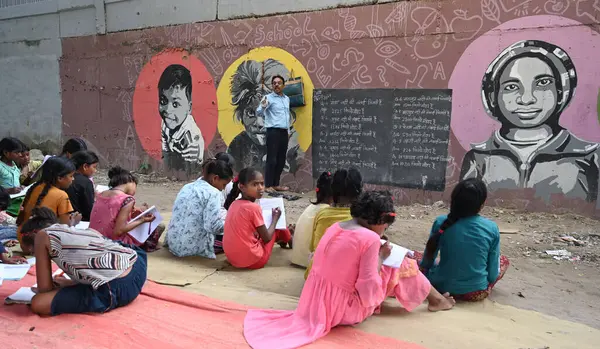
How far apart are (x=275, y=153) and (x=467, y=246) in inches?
185

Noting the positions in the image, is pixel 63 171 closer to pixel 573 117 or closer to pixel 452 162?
pixel 452 162

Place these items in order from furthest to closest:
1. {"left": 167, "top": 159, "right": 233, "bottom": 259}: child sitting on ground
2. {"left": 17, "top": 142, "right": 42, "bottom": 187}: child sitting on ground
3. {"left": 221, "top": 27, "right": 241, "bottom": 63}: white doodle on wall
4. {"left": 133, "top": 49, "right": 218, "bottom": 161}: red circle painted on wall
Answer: {"left": 133, "top": 49, "right": 218, "bottom": 161}: red circle painted on wall → {"left": 221, "top": 27, "right": 241, "bottom": 63}: white doodle on wall → {"left": 17, "top": 142, "right": 42, "bottom": 187}: child sitting on ground → {"left": 167, "top": 159, "right": 233, "bottom": 259}: child sitting on ground

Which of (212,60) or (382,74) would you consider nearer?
(382,74)

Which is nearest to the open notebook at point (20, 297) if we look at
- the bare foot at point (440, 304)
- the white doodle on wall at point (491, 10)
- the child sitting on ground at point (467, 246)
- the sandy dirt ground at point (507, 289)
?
the sandy dirt ground at point (507, 289)

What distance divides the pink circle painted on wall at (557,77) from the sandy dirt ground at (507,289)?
1100mm

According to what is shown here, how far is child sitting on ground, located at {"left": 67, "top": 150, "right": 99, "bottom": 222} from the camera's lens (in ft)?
14.5

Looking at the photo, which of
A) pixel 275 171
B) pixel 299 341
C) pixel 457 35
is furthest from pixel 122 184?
pixel 457 35

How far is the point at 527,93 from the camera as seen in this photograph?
5.92 metres

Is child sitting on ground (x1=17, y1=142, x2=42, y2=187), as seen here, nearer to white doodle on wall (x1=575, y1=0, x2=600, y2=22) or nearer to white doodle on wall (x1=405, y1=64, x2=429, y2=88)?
white doodle on wall (x1=405, y1=64, x2=429, y2=88)

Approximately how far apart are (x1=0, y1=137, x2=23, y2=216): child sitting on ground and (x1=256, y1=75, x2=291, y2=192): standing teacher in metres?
3.38


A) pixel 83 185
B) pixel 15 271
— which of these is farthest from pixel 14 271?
pixel 83 185

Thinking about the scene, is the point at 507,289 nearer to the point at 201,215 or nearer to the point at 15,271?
the point at 201,215

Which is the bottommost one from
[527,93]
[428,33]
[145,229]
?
[145,229]

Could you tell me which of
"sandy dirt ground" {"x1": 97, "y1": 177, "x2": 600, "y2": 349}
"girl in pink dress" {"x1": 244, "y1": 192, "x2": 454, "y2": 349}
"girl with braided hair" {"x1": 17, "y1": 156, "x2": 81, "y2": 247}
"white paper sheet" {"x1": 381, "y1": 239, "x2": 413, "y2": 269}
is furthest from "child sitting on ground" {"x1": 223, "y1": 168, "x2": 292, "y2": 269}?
"white paper sheet" {"x1": 381, "y1": 239, "x2": 413, "y2": 269}
